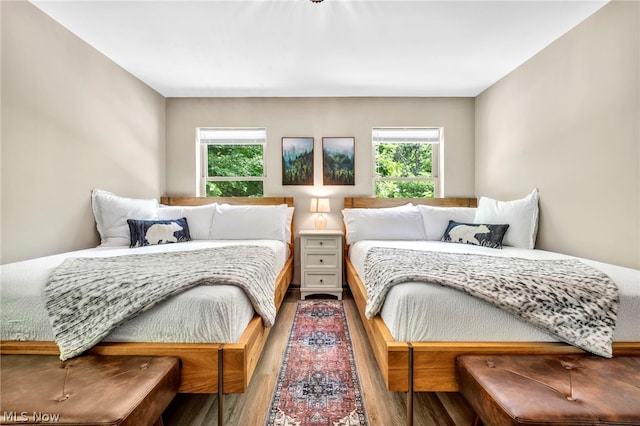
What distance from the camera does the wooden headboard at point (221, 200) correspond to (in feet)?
11.4

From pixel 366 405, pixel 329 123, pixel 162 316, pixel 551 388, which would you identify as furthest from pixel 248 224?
pixel 551 388

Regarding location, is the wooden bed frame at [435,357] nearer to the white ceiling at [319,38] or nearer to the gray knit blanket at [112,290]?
the gray knit blanket at [112,290]

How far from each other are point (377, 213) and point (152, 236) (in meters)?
2.16

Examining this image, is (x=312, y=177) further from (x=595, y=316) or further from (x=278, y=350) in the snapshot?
(x=595, y=316)

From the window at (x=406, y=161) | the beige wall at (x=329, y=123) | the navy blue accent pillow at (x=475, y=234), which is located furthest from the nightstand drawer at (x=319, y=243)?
the navy blue accent pillow at (x=475, y=234)

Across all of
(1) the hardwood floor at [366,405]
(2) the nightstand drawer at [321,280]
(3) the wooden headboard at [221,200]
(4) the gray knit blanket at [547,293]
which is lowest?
(1) the hardwood floor at [366,405]

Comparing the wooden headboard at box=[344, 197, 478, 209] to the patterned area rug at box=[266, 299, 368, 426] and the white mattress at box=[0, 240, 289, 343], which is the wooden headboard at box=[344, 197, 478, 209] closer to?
the patterned area rug at box=[266, 299, 368, 426]

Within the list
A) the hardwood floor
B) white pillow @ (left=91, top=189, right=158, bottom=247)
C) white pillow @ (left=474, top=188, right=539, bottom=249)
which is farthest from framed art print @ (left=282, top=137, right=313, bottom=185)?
the hardwood floor

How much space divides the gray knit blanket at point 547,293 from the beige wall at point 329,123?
2153mm

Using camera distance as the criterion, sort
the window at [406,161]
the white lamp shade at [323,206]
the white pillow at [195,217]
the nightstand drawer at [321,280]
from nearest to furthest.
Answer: the white pillow at [195,217], the nightstand drawer at [321,280], the white lamp shade at [323,206], the window at [406,161]

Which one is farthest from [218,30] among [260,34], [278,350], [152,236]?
[278,350]

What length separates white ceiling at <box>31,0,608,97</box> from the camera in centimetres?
193

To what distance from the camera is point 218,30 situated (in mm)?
2168

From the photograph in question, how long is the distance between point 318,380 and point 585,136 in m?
2.48
